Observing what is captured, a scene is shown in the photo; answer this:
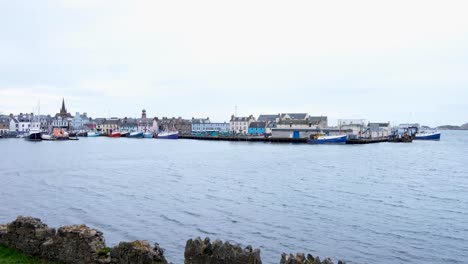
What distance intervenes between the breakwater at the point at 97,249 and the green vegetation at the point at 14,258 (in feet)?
0.73

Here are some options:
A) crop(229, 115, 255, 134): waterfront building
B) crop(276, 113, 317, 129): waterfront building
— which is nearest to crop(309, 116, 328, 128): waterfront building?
crop(276, 113, 317, 129): waterfront building

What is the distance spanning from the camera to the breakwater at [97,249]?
11.2 metres

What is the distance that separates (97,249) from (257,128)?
564ft

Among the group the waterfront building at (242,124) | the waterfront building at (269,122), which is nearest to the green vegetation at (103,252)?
the waterfront building at (269,122)

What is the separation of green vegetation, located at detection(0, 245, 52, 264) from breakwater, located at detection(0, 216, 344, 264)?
8.8 inches

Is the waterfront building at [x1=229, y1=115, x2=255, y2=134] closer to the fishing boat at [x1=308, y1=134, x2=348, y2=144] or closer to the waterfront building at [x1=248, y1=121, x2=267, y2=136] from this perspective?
the waterfront building at [x1=248, y1=121, x2=267, y2=136]

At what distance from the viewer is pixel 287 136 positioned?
5999 inches

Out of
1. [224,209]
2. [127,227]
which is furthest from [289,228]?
[127,227]

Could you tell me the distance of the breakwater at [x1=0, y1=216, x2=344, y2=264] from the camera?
11180mm

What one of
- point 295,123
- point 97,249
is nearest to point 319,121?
point 295,123

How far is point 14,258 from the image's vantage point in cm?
1416

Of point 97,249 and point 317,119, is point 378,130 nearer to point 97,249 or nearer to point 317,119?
point 317,119

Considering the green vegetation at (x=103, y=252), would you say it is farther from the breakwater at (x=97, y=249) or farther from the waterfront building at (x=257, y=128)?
the waterfront building at (x=257, y=128)

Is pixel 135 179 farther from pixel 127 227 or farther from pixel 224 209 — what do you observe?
pixel 127 227
